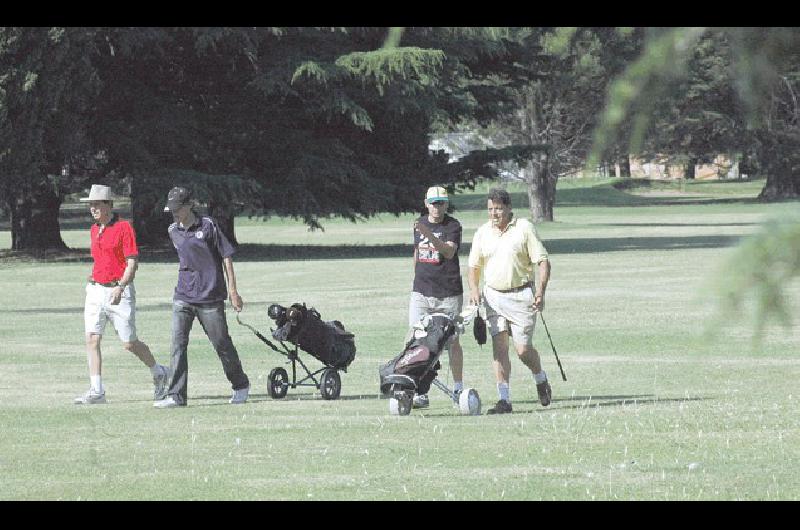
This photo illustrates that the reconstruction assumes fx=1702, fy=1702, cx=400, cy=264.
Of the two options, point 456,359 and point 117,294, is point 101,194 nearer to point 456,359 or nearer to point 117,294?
point 117,294

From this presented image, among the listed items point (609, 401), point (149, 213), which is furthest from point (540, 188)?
point (609, 401)

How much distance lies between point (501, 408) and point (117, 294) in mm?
3510

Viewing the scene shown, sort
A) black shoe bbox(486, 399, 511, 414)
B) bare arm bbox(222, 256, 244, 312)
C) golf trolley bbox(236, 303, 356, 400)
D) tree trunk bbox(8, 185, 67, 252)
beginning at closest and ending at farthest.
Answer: black shoe bbox(486, 399, 511, 414) → bare arm bbox(222, 256, 244, 312) → golf trolley bbox(236, 303, 356, 400) → tree trunk bbox(8, 185, 67, 252)

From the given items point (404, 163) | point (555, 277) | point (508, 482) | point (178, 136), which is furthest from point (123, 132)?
point (508, 482)

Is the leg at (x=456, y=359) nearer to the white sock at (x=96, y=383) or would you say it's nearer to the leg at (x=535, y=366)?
the leg at (x=535, y=366)

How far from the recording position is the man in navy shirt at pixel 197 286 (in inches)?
562

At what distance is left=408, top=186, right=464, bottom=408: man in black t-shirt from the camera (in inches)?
544

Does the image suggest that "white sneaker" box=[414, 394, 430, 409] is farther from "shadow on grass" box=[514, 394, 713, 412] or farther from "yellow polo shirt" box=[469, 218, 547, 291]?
"yellow polo shirt" box=[469, 218, 547, 291]

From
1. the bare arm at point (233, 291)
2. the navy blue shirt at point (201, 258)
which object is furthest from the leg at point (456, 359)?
the navy blue shirt at point (201, 258)

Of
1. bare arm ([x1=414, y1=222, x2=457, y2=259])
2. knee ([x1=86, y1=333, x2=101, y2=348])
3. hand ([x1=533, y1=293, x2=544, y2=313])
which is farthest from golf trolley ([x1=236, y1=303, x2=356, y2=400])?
hand ([x1=533, y1=293, x2=544, y2=313])

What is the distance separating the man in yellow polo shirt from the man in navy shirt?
7.19 ft

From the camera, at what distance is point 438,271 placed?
1391 cm

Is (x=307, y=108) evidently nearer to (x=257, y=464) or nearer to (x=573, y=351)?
(x=573, y=351)

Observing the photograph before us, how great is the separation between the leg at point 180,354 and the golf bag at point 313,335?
0.73m
